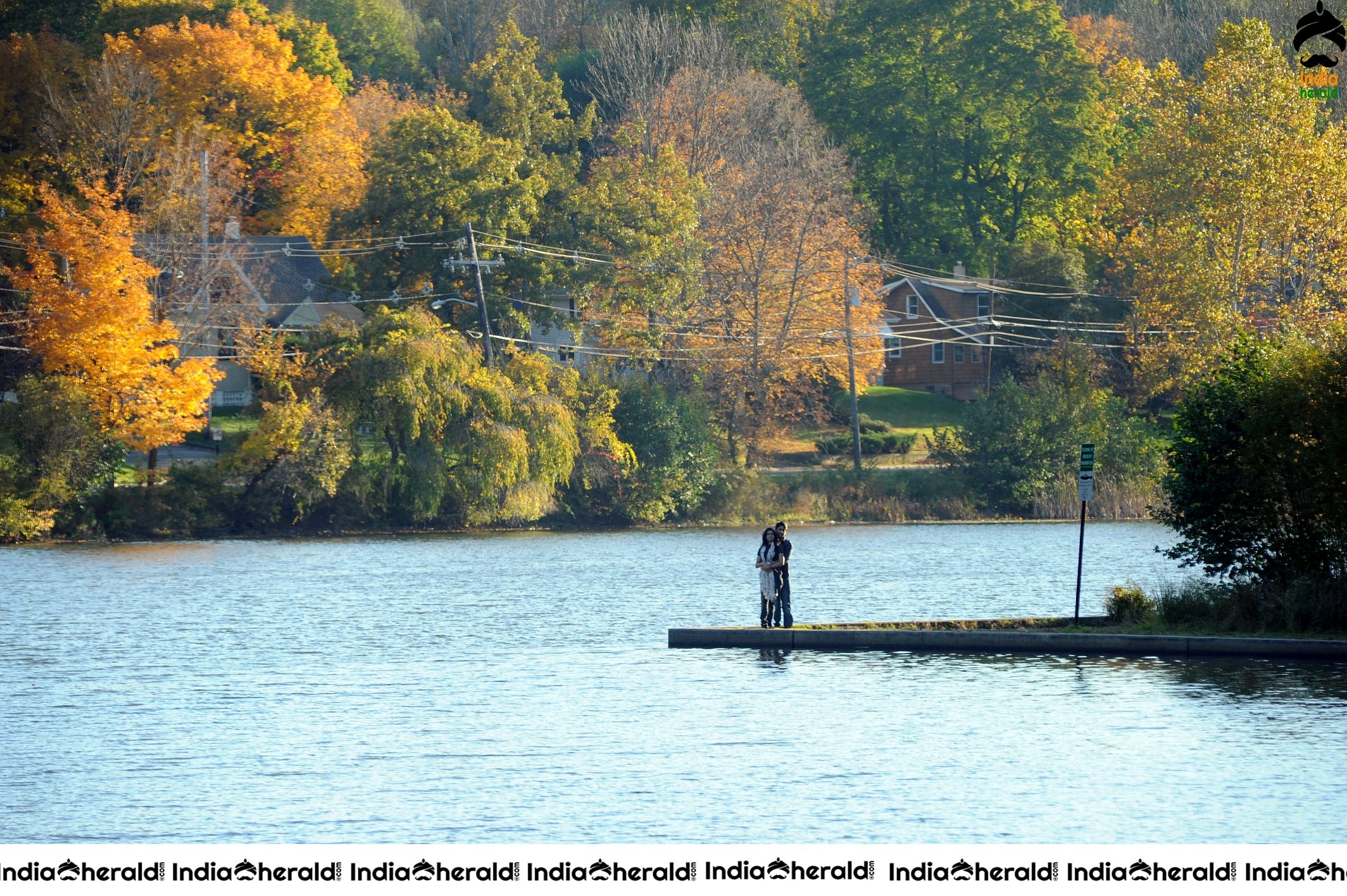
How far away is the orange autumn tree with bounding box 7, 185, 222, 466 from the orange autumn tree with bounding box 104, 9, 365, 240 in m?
19.5

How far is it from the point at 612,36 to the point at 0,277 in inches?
1656

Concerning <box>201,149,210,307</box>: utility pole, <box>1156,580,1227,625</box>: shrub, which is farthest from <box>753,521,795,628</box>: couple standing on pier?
<box>201,149,210,307</box>: utility pole

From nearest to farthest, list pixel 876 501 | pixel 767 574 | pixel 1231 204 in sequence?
pixel 767 574, pixel 876 501, pixel 1231 204

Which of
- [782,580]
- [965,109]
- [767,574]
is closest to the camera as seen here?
[767,574]

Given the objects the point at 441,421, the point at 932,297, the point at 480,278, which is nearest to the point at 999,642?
the point at 441,421

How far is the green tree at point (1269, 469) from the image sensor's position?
2989 centimetres

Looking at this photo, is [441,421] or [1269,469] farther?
[441,421]

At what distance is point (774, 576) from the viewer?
32469 mm

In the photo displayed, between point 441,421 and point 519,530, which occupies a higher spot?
point 441,421

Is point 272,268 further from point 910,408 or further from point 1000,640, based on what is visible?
point 1000,640

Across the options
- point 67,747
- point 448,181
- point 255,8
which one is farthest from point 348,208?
point 67,747

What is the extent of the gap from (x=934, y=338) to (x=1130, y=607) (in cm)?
7868

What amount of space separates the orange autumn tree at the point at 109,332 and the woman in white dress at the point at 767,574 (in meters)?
41.5

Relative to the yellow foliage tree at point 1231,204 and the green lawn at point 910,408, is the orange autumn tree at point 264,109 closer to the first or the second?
the green lawn at point 910,408
